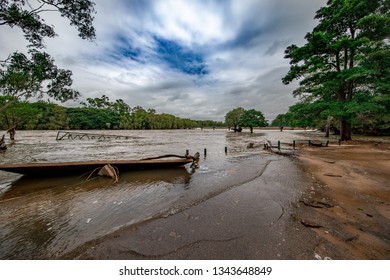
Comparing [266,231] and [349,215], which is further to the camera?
[349,215]

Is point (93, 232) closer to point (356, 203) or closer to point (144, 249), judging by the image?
point (144, 249)

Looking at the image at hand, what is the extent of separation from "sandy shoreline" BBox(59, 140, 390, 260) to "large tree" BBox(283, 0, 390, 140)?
16294 mm

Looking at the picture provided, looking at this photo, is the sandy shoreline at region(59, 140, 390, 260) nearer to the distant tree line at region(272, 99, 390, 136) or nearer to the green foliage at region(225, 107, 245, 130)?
the distant tree line at region(272, 99, 390, 136)

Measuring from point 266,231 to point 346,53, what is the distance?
959 inches

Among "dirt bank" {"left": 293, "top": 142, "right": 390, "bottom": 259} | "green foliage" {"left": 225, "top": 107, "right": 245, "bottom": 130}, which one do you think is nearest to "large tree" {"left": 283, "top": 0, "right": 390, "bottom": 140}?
"dirt bank" {"left": 293, "top": 142, "right": 390, "bottom": 259}

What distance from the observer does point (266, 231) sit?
310 centimetres

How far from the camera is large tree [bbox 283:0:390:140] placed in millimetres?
14727

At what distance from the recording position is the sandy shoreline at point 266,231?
2580mm

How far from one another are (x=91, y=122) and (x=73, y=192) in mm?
93085

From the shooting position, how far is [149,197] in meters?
5.15

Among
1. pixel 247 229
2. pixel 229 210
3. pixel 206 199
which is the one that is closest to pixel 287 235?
pixel 247 229

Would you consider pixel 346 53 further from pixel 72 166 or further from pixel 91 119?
pixel 91 119

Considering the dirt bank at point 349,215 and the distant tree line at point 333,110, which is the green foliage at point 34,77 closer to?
the dirt bank at point 349,215

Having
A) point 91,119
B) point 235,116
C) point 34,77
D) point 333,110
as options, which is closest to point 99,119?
point 91,119
